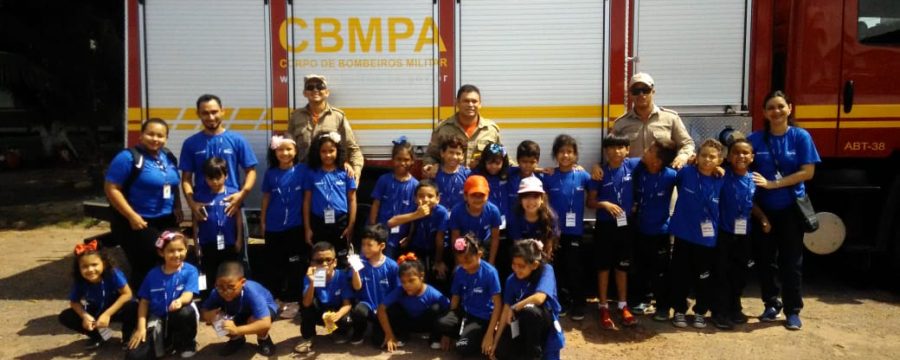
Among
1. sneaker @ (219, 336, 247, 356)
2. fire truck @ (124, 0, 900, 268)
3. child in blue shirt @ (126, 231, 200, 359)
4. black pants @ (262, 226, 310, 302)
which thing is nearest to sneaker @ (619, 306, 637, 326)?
fire truck @ (124, 0, 900, 268)

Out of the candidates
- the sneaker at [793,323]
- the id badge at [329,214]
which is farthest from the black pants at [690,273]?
the id badge at [329,214]

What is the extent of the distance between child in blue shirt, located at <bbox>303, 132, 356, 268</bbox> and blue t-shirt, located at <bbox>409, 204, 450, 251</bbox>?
0.52 meters

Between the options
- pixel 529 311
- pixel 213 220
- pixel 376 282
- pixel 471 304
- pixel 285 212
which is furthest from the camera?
pixel 285 212

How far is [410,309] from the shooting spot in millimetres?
4375

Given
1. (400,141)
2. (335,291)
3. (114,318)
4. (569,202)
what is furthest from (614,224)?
(114,318)

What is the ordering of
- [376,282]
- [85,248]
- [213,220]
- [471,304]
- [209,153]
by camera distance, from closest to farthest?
[471,304], [85,248], [376,282], [213,220], [209,153]

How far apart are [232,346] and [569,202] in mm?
2548

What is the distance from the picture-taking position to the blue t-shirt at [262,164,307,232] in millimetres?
4992

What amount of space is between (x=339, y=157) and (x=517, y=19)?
1.87m

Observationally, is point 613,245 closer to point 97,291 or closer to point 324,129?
point 324,129

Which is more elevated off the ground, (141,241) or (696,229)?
(696,229)

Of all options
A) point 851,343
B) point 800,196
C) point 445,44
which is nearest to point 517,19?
point 445,44

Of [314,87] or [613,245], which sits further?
[314,87]

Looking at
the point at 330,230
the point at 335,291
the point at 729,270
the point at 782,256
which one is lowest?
the point at 335,291
